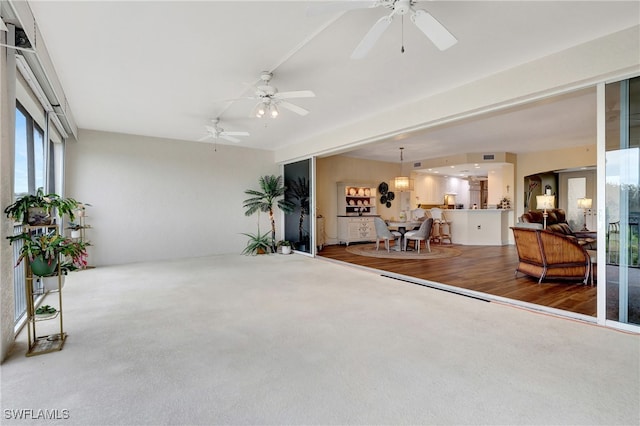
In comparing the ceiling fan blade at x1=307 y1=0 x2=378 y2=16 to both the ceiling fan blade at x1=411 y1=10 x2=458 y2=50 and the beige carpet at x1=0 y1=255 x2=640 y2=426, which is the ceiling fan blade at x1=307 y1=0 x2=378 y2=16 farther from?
the beige carpet at x1=0 y1=255 x2=640 y2=426

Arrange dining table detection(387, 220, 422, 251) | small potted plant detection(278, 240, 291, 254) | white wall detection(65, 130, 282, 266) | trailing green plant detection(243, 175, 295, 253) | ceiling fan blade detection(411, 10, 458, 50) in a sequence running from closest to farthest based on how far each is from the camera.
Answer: ceiling fan blade detection(411, 10, 458, 50) → white wall detection(65, 130, 282, 266) → dining table detection(387, 220, 422, 251) → small potted plant detection(278, 240, 291, 254) → trailing green plant detection(243, 175, 295, 253)

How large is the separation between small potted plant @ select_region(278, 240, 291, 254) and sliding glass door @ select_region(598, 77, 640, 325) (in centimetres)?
597

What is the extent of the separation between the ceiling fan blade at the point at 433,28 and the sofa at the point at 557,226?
3639 millimetres

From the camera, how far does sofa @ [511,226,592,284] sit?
4.41 m

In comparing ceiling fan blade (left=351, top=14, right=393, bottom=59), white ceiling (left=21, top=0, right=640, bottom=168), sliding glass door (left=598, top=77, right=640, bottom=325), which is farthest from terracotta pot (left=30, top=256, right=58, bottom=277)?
sliding glass door (left=598, top=77, right=640, bottom=325)

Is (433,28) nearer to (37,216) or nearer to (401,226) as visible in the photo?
(37,216)

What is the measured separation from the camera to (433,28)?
7.02 feet

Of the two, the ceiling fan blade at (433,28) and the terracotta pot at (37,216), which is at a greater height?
the ceiling fan blade at (433,28)

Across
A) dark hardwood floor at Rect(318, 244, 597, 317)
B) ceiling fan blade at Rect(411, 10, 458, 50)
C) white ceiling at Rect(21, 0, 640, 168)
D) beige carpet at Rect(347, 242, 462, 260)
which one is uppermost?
white ceiling at Rect(21, 0, 640, 168)

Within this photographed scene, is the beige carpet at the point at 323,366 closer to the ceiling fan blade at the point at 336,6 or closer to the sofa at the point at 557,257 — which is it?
the sofa at the point at 557,257

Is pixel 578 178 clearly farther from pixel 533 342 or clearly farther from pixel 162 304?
pixel 162 304

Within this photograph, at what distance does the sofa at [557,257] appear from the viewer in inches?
174

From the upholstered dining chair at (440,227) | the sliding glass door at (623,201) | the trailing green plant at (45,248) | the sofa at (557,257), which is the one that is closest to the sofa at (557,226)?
the sofa at (557,257)

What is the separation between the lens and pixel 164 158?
6.93m
